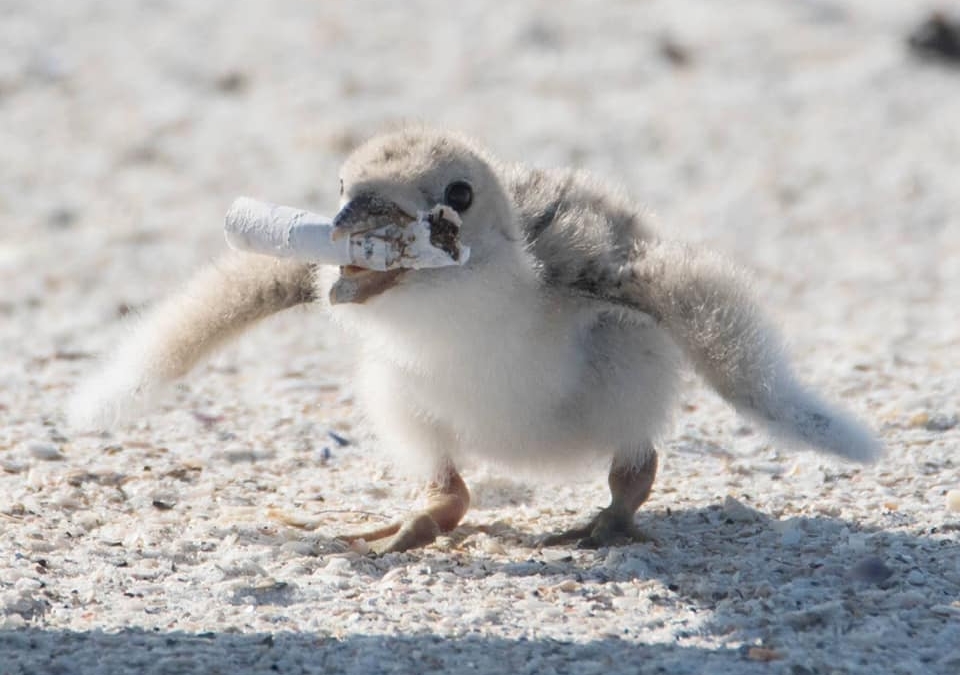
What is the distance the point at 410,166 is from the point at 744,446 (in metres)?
1.73

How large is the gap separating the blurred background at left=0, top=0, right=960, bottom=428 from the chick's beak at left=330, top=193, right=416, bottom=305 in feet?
7.57

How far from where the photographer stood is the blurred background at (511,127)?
23.6 ft

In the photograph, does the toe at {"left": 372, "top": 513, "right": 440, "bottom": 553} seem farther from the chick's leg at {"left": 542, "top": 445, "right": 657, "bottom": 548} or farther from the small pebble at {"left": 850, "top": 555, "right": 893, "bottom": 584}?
the small pebble at {"left": 850, "top": 555, "right": 893, "bottom": 584}

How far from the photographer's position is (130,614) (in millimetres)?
3605

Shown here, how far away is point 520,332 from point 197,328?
1.04 metres

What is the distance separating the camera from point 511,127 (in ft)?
30.2

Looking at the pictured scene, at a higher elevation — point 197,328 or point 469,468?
point 197,328

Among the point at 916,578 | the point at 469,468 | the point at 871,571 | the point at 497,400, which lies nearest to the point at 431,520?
the point at 497,400

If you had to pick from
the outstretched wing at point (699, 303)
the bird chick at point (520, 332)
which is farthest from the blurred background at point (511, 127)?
the outstretched wing at point (699, 303)

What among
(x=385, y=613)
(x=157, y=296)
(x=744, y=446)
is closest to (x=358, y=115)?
(x=157, y=296)

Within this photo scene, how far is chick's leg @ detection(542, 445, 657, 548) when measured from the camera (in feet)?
14.0

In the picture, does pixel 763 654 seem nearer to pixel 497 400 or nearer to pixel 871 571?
pixel 871 571

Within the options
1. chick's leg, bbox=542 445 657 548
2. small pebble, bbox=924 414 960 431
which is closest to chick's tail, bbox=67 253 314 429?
chick's leg, bbox=542 445 657 548

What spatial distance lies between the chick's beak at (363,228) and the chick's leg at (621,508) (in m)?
0.90
